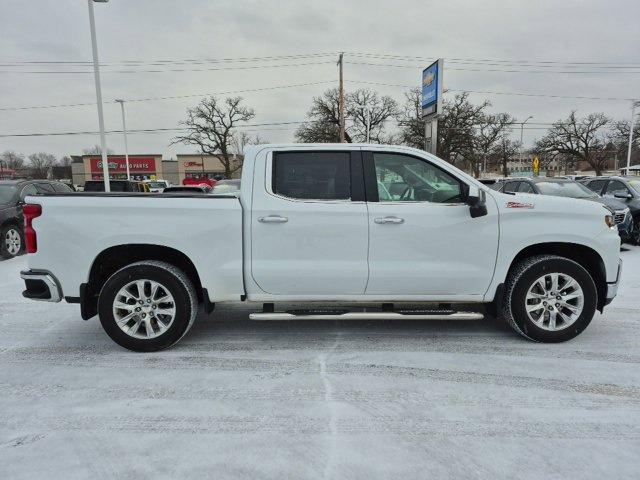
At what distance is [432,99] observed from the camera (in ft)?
54.0

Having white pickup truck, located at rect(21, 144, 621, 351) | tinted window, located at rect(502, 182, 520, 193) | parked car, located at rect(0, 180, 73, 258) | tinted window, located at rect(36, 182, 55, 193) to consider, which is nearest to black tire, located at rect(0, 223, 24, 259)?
parked car, located at rect(0, 180, 73, 258)

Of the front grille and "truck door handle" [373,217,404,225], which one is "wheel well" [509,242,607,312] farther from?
the front grille

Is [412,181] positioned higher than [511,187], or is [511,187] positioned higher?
[412,181]

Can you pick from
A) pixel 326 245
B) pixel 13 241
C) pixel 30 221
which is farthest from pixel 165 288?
pixel 13 241

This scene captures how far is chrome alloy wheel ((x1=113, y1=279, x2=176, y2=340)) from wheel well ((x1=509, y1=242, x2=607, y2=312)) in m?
3.25

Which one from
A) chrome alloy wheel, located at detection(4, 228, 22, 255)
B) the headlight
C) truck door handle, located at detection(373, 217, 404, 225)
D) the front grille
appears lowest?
chrome alloy wheel, located at detection(4, 228, 22, 255)

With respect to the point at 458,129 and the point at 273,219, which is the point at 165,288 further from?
the point at 458,129

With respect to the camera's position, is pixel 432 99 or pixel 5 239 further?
pixel 432 99

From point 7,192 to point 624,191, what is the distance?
576 inches

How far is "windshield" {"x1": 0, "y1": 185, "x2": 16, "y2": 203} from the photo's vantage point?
32.6ft

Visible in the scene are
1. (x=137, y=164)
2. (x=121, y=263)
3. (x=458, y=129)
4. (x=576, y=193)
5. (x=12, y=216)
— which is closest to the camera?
(x=121, y=263)

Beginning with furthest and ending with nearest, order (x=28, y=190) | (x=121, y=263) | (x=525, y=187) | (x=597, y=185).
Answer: (x=597, y=185) < (x=525, y=187) < (x=28, y=190) < (x=121, y=263)

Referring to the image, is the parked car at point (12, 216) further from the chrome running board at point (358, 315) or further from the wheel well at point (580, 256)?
the wheel well at point (580, 256)

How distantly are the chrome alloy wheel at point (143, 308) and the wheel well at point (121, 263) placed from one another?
0.32 metres
